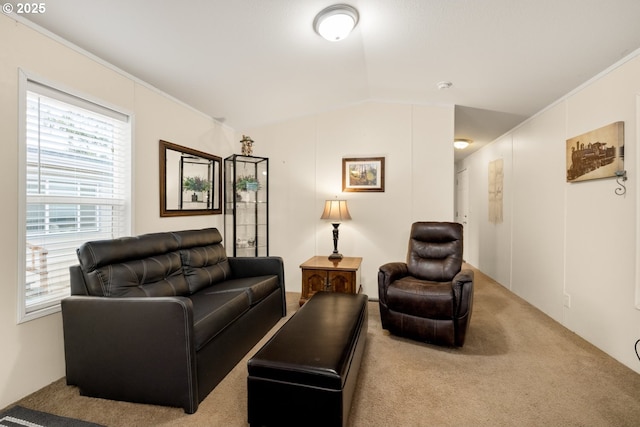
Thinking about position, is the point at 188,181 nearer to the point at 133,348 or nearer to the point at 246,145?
the point at 246,145

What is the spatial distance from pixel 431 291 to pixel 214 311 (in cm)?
170

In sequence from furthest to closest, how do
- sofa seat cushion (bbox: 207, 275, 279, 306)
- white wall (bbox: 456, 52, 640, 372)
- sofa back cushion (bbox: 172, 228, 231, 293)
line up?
sofa back cushion (bbox: 172, 228, 231, 293) < sofa seat cushion (bbox: 207, 275, 279, 306) < white wall (bbox: 456, 52, 640, 372)

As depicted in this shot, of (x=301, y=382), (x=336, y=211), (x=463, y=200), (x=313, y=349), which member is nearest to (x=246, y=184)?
(x=336, y=211)

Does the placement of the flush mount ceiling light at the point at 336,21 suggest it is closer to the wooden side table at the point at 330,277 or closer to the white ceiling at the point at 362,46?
the white ceiling at the point at 362,46

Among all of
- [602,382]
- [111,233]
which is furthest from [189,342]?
[602,382]

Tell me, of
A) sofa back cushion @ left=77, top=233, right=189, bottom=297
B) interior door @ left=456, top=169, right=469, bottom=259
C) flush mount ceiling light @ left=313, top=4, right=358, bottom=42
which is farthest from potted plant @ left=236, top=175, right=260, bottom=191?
interior door @ left=456, top=169, right=469, bottom=259

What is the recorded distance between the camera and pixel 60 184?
2107 millimetres

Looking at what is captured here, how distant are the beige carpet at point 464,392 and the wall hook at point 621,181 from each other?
126 cm

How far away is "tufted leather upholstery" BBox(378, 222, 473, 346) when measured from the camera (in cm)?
Result: 246

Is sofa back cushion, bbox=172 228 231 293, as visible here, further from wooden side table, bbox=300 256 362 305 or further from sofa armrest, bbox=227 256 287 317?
wooden side table, bbox=300 256 362 305

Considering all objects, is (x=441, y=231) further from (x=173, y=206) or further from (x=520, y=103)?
(x=173, y=206)

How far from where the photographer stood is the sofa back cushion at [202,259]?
2682mm

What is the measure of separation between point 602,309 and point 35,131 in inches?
170

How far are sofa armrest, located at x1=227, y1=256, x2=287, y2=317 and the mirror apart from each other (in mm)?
828
